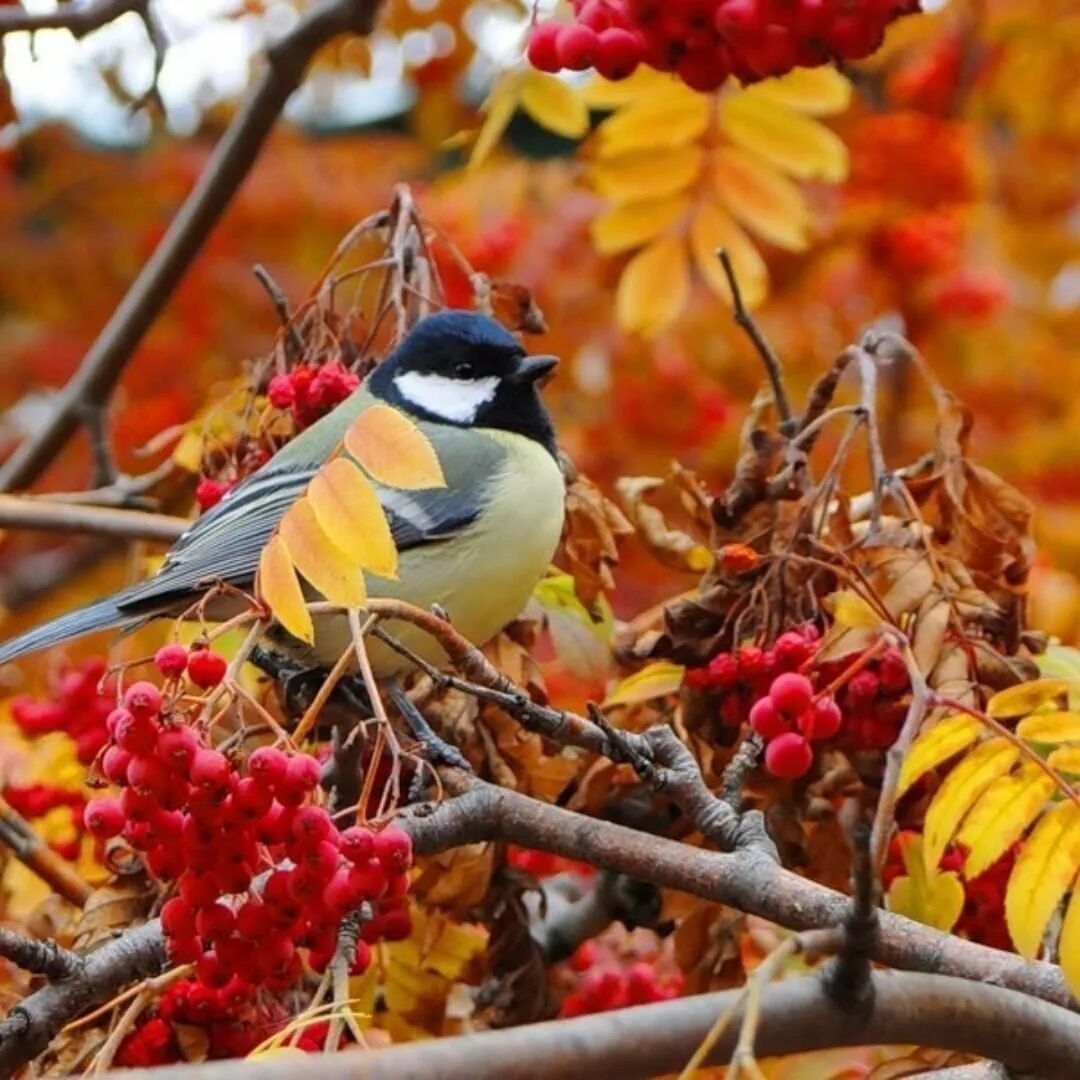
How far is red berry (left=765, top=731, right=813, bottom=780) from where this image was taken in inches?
92.2

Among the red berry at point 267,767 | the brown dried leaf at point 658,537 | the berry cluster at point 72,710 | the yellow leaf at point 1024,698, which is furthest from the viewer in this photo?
the berry cluster at point 72,710

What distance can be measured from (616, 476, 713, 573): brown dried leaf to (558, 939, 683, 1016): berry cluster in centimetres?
68

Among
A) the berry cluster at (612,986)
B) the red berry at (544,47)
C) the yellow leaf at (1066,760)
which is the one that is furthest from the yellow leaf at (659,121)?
the yellow leaf at (1066,760)

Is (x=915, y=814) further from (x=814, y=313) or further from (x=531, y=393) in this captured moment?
(x=814, y=313)

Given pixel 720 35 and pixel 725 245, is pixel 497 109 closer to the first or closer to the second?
pixel 725 245

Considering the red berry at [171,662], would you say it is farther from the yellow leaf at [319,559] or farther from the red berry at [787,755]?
the red berry at [787,755]

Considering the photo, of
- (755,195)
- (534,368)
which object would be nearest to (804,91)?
(755,195)

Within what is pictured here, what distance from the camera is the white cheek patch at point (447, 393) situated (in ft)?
11.8

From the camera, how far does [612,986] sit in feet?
10.4

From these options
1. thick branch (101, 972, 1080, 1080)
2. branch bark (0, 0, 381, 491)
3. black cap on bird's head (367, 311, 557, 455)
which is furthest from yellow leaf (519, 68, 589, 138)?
thick branch (101, 972, 1080, 1080)

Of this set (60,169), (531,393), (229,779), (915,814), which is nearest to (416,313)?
(531,393)

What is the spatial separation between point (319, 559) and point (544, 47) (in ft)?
4.12

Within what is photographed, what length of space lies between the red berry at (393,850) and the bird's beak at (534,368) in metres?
1.67

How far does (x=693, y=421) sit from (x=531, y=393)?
201 centimetres
